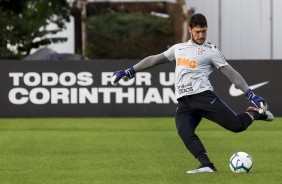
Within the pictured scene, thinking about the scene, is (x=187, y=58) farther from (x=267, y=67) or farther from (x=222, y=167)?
(x=267, y=67)

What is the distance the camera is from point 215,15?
40.0 m

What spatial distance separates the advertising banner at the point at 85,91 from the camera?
89.2ft

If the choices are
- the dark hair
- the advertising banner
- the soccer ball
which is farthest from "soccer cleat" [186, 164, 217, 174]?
the advertising banner

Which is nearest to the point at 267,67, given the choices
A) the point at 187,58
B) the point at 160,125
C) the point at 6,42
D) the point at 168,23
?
the point at 160,125

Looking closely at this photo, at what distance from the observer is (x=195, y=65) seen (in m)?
12.5

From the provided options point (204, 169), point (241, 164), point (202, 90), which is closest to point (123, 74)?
point (202, 90)

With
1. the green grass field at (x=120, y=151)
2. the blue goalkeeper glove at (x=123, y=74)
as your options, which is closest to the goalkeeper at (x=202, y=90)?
the green grass field at (x=120, y=151)

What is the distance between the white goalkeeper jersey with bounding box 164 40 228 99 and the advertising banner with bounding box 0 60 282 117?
1468 centimetres

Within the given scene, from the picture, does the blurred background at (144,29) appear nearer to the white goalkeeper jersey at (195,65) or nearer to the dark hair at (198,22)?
the white goalkeeper jersey at (195,65)

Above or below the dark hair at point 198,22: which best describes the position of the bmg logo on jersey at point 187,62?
below

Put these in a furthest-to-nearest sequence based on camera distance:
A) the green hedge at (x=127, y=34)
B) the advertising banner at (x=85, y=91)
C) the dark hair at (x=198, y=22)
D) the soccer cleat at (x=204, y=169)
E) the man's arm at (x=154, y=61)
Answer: the green hedge at (x=127, y=34), the advertising banner at (x=85, y=91), the man's arm at (x=154, y=61), the soccer cleat at (x=204, y=169), the dark hair at (x=198, y=22)

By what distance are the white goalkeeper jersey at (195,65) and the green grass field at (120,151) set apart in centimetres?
107

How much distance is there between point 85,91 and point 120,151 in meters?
10.8

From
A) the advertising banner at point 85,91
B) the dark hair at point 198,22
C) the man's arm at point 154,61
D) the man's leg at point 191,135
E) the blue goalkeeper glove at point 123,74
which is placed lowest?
the advertising banner at point 85,91
